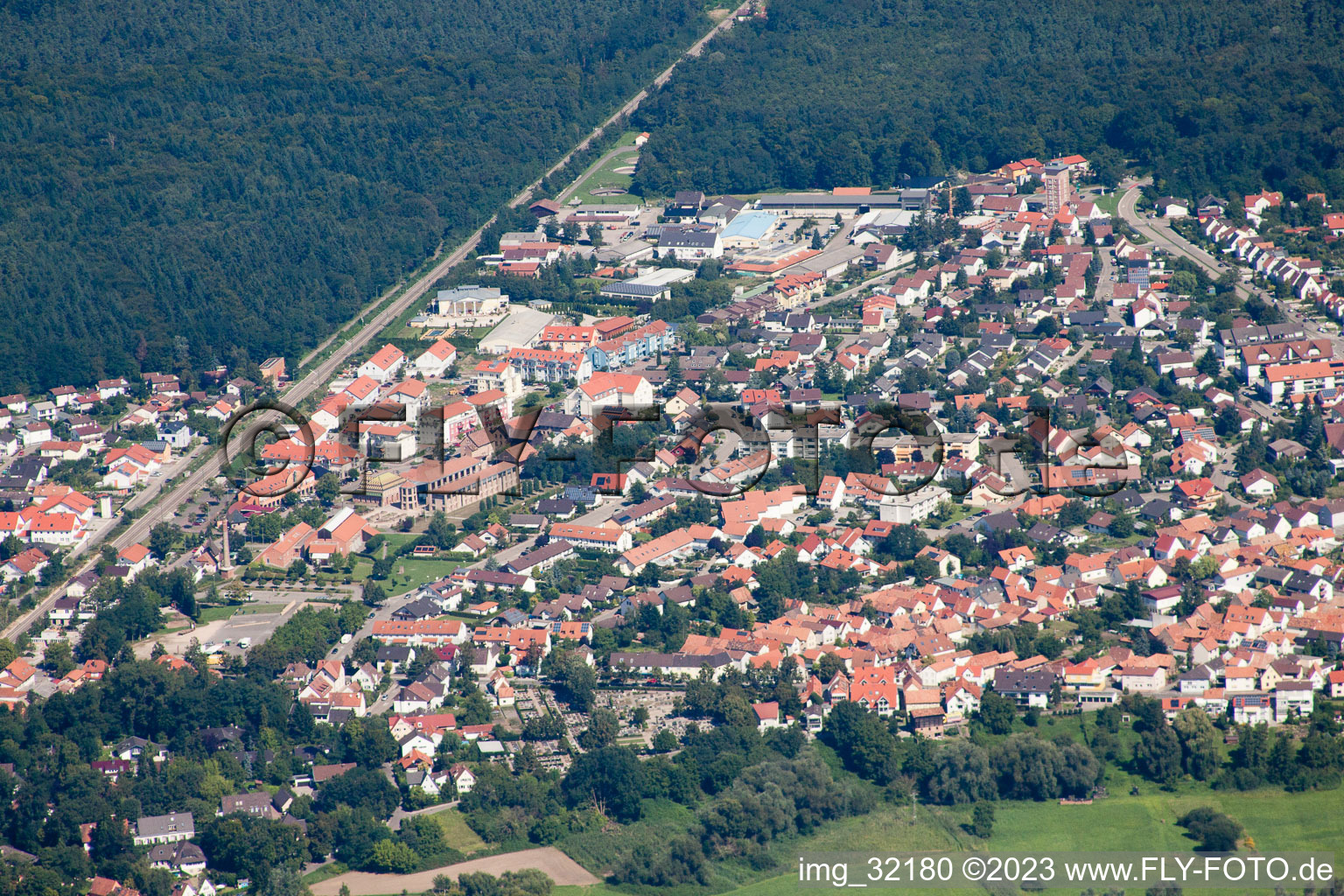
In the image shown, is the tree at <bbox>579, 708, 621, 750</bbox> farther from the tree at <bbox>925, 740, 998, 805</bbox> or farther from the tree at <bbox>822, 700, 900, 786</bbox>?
the tree at <bbox>925, 740, 998, 805</bbox>

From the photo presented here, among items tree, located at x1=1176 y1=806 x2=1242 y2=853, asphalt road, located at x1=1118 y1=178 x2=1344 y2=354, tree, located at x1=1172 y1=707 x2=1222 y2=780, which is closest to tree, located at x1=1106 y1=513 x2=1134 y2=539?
tree, located at x1=1172 y1=707 x2=1222 y2=780

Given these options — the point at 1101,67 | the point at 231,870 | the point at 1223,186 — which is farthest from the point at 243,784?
the point at 1101,67

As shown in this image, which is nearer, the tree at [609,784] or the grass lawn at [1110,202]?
the tree at [609,784]

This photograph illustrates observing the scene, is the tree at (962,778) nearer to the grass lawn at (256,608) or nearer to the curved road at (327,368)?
the grass lawn at (256,608)

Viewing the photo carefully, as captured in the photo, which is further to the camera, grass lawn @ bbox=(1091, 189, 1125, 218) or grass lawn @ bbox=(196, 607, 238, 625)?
grass lawn @ bbox=(1091, 189, 1125, 218)

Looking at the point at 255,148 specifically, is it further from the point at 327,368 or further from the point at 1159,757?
the point at 1159,757

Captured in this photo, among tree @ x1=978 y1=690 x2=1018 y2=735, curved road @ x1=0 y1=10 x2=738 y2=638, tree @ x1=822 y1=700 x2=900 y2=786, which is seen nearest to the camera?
tree @ x1=822 y1=700 x2=900 y2=786

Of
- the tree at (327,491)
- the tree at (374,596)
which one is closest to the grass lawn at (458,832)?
the tree at (374,596)

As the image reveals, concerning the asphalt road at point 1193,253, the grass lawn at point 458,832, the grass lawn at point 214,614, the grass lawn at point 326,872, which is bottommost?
the grass lawn at point 326,872
